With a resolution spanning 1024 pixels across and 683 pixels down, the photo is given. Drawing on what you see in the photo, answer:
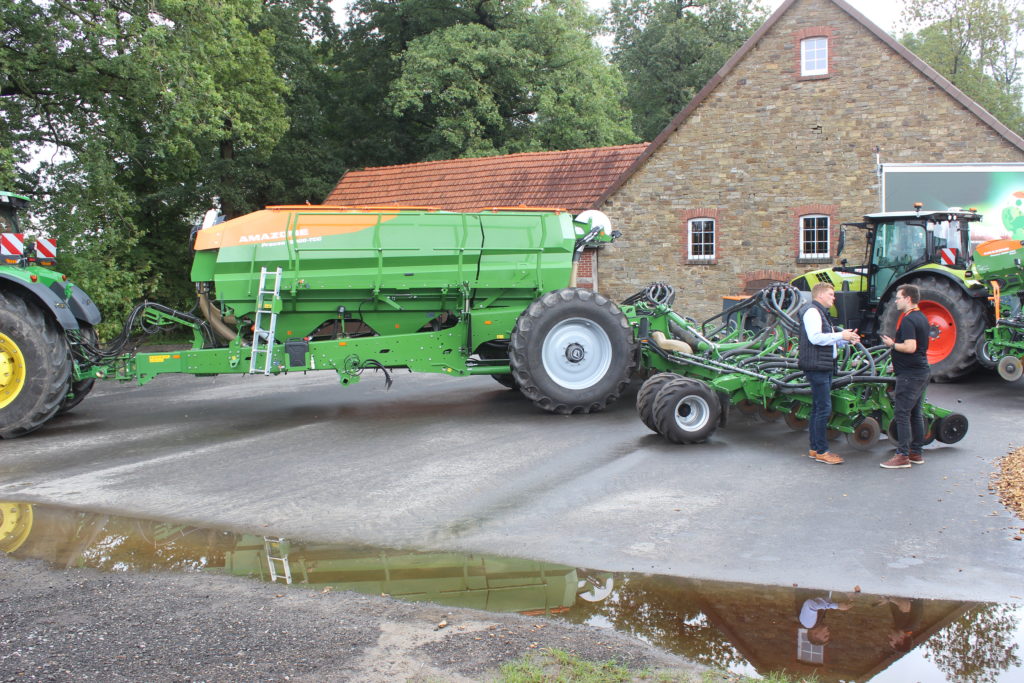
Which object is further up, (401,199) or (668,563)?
(401,199)

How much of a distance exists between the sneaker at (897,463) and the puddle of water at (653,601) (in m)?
2.80

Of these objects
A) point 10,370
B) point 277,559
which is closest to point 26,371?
point 10,370

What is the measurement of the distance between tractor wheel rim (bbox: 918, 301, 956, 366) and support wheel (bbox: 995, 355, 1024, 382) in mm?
827

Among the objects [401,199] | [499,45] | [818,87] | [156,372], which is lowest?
[156,372]

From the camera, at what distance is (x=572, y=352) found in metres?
10.3

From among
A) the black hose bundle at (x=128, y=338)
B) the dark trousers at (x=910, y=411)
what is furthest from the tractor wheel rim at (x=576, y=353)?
the black hose bundle at (x=128, y=338)

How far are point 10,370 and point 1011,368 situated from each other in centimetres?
1149

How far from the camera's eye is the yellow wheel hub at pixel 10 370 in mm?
9219

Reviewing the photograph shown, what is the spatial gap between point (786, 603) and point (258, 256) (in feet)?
23.3

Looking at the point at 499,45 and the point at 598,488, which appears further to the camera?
the point at 499,45

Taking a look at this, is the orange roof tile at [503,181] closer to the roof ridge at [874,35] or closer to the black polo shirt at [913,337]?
the roof ridge at [874,35]

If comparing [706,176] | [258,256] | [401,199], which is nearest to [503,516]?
[258,256]

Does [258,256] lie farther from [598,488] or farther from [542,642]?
[542,642]

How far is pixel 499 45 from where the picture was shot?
28.2m
